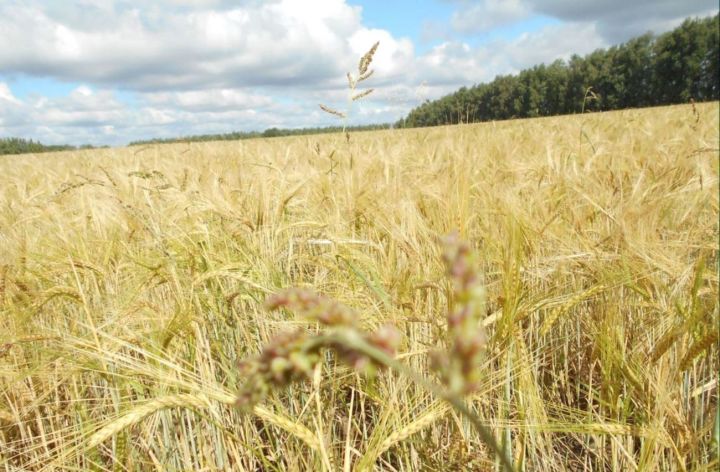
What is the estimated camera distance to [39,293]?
1.09m

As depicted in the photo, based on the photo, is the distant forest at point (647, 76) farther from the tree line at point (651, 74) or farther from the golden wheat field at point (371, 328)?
the golden wheat field at point (371, 328)

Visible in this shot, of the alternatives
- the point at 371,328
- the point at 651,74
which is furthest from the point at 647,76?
the point at 371,328

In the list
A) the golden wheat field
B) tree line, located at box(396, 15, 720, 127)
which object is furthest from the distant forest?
the golden wheat field

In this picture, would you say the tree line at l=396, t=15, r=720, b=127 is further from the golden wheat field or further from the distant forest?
the golden wheat field

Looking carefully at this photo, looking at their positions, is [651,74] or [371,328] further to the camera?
Answer: [651,74]

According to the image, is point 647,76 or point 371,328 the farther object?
point 647,76

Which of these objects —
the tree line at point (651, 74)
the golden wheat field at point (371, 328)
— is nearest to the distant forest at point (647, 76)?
the tree line at point (651, 74)

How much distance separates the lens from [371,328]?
981 mm

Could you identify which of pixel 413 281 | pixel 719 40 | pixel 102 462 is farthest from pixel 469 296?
pixel 719 40

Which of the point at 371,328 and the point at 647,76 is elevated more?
the point at 647,76

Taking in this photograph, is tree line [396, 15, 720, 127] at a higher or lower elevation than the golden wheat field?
higher

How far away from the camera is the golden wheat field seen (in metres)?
0.86

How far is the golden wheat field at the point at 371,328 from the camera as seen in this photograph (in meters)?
0.86

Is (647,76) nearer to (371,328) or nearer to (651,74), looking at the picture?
(651,74)
